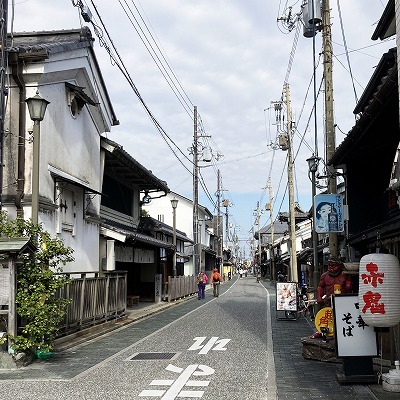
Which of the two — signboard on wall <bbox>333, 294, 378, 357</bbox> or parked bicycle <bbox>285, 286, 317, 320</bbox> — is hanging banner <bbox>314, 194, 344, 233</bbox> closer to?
signboard on wall <bbox>333, 294, 378, 357</bbox>

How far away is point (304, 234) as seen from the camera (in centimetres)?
4991

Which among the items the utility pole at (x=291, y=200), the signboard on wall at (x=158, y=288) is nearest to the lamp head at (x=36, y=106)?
the signboard on wall at (x=158, y=288)

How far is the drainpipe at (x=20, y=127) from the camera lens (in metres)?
13.5

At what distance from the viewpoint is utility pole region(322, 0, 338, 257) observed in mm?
14258

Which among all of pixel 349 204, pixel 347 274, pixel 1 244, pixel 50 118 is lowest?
pixel 347 274

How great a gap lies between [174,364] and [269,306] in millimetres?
17150

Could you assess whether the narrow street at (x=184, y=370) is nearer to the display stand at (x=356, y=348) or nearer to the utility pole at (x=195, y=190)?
the display stand at (x=356, y=348)

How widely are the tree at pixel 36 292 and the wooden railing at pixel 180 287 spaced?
19032 mm

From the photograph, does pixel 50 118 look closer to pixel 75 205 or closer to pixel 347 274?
pixel 75 205

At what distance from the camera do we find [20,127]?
45.5 feet

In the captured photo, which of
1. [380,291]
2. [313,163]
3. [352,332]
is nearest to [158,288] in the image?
[313,163]

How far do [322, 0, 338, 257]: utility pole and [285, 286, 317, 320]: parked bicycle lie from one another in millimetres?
5665

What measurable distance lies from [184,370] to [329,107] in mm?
8292

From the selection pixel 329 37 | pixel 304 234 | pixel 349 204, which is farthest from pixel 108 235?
pixel 304 234
